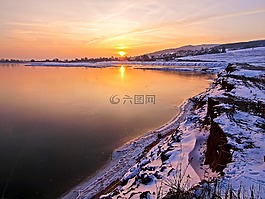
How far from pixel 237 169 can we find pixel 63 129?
916cm

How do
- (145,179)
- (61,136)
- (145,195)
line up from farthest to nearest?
(61,136), (145,179), (145,195)

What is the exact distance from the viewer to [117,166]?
26.9 ft

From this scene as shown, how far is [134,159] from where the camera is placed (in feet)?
28.4

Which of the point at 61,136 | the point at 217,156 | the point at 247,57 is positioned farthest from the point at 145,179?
the point at 247,57

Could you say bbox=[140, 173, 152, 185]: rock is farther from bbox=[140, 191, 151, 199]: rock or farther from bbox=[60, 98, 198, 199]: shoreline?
bbox=[60, 98, 198, 199]: shoreline

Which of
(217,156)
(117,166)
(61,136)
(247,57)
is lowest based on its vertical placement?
(117,166)

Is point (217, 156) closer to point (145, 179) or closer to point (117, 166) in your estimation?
point (145, 179)

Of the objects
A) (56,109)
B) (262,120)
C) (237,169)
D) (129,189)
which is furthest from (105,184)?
(56,109)

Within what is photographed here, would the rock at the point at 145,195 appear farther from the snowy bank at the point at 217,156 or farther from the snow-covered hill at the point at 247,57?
the snow-covered hill at the point at 247,57

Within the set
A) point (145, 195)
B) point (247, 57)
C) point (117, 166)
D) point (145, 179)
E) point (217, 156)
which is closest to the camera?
point (145, 195)

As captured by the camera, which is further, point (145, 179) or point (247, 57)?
point (247, 57)

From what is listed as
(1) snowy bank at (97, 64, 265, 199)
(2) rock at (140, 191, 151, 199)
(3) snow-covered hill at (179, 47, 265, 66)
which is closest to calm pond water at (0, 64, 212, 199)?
(1) snowy bank at (97, 64, 265, 199)

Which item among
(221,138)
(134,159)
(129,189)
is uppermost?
(221,138)

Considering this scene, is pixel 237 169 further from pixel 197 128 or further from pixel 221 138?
pixel 197 128
